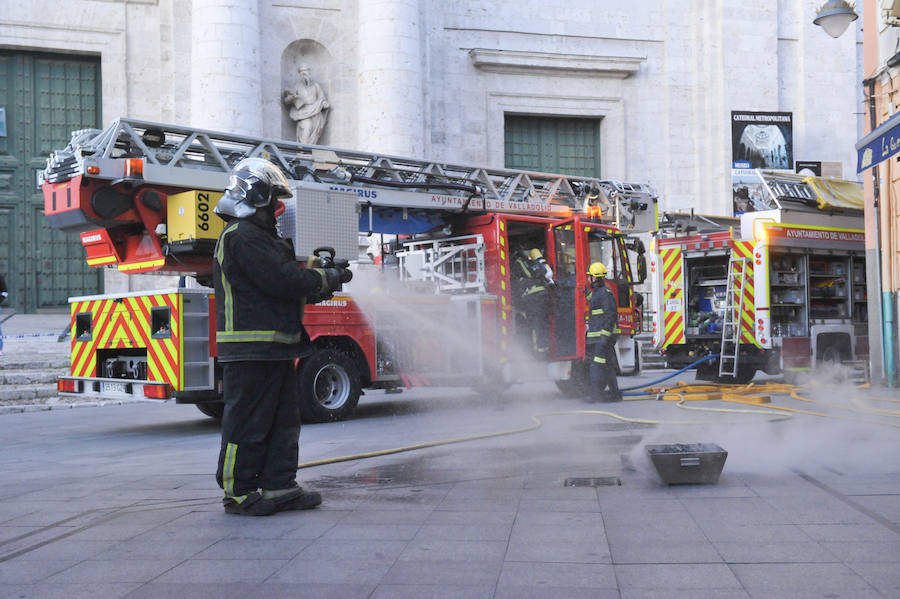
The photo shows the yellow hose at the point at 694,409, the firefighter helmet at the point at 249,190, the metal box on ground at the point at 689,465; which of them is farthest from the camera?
the yellow hose at the point at 694,409

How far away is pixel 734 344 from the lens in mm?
14375

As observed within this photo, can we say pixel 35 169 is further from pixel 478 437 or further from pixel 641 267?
pixel 478 437

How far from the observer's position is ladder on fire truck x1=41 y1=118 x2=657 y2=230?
970cm

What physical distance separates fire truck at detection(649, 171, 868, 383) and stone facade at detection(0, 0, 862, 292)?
8448mm

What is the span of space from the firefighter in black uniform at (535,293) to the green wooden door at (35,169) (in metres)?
12.7

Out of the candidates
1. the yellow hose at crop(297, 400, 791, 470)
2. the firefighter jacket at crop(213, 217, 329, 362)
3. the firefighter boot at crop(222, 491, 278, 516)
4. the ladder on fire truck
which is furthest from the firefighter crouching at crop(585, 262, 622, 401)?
the firefighter boot at crop(222, 491, 278, 516)

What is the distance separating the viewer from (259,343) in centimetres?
514

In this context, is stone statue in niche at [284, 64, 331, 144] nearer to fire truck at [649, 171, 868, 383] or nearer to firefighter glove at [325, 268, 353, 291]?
fire truck at [649, 171, 868, 383]

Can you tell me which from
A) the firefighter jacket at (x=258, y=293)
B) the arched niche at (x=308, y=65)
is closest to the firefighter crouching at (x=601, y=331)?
the firefighter jacket at (x=258, y=293)

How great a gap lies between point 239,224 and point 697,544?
294cm

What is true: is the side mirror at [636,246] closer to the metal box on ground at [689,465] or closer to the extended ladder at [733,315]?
the extended ladder at [733,315]

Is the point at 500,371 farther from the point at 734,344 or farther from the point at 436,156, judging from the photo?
the point at 436,156

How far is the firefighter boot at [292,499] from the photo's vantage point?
16.7 feet

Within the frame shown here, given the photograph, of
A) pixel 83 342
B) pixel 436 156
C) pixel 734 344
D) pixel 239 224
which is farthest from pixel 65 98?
pixel 239 224
